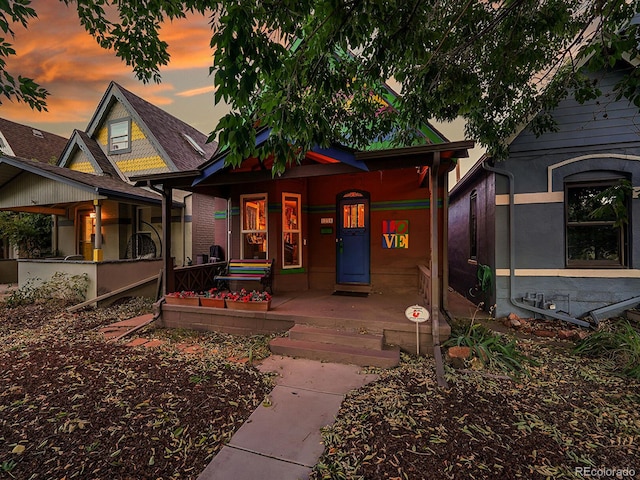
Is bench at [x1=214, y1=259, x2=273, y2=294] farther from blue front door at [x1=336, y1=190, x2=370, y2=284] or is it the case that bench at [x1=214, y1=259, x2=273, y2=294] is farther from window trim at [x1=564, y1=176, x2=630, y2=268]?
window trim at [x1=564, y1=176, x2=630, y2=268]

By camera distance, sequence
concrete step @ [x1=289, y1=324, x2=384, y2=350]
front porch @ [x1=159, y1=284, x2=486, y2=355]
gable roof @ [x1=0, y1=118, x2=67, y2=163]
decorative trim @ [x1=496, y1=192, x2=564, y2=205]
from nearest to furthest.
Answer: concrete step @ [x1=289, y1=324, x2=384, y2=350], front porch @ [x1=159, y1=284, x2=486, y2=355], decorative trim @ [x1=496, y1=192, x2=564, y2=205], gable roof @ [x1=0, y1=118, x2=67, y2=163]

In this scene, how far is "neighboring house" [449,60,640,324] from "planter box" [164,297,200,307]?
6.01 m

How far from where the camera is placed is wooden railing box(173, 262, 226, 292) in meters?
6.21

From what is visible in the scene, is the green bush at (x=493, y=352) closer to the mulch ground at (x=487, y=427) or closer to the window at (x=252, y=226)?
the mulch ground at (x=487, y=427)

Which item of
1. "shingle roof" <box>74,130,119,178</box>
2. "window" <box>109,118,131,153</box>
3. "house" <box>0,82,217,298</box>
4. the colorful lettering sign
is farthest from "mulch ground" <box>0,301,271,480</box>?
"window" <box>109,118,131,153</box>

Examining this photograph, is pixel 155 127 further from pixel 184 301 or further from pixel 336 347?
pixel 336 347

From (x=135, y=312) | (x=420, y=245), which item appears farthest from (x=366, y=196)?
(x=135, y=312)

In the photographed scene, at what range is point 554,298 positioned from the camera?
544 centimetres

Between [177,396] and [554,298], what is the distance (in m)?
6.62

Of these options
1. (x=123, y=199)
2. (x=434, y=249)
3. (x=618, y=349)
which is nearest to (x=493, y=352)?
(x=434, y=249)

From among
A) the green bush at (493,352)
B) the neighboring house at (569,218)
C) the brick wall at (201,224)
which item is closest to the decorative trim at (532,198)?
the neighboring house at (569,218)

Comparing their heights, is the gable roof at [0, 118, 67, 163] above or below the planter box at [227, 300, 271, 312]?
above
